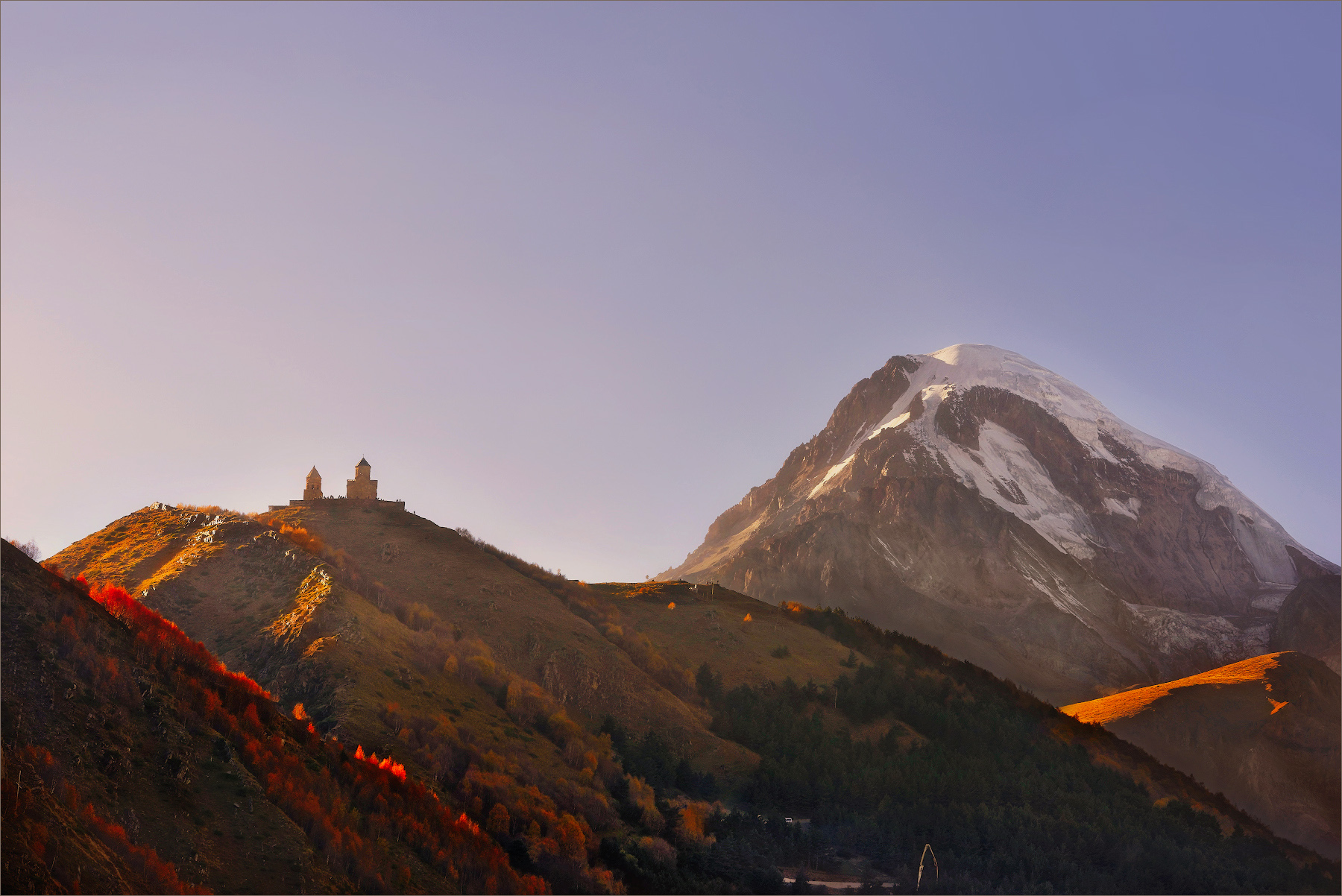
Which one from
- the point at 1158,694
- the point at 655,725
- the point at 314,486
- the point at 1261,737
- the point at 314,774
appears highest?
the point at 314,486

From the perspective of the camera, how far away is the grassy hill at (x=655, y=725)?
52.6 metres

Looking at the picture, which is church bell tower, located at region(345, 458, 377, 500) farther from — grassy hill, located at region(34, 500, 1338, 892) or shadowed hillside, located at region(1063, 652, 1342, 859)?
shadowed hillside, located at region(1063, 652, 1342, 859)

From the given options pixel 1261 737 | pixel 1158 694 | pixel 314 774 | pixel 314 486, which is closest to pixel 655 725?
pixel 314 774

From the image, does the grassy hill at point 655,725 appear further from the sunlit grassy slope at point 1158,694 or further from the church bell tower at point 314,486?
the sunlit grassy slope at point 1158,694

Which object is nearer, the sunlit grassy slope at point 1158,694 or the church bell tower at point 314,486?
the church bell tower at point 314,486

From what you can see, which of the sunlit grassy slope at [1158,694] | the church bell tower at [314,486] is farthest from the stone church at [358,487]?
the sunlit grassy slope at [1158,694]

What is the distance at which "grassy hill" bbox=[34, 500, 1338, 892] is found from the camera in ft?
172

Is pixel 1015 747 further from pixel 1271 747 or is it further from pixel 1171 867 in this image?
pixel 1271 747

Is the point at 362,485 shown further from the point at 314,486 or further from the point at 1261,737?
the point at 1261,737

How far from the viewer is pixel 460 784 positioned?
158ft

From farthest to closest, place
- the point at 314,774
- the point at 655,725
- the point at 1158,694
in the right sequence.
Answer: the point at 1158,694
the point at 655,725
the point at 314,774

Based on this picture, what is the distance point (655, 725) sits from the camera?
225 feet

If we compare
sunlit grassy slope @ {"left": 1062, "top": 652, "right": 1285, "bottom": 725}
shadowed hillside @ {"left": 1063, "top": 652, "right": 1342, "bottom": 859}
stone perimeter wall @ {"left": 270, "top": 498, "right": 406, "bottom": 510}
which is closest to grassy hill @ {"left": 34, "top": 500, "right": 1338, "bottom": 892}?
stone perimeter wall @ {"left": 270, "top": 498, "right": 406, "bottom": 510}

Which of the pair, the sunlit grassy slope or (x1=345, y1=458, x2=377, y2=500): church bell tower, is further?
the sunlit grassy slope
